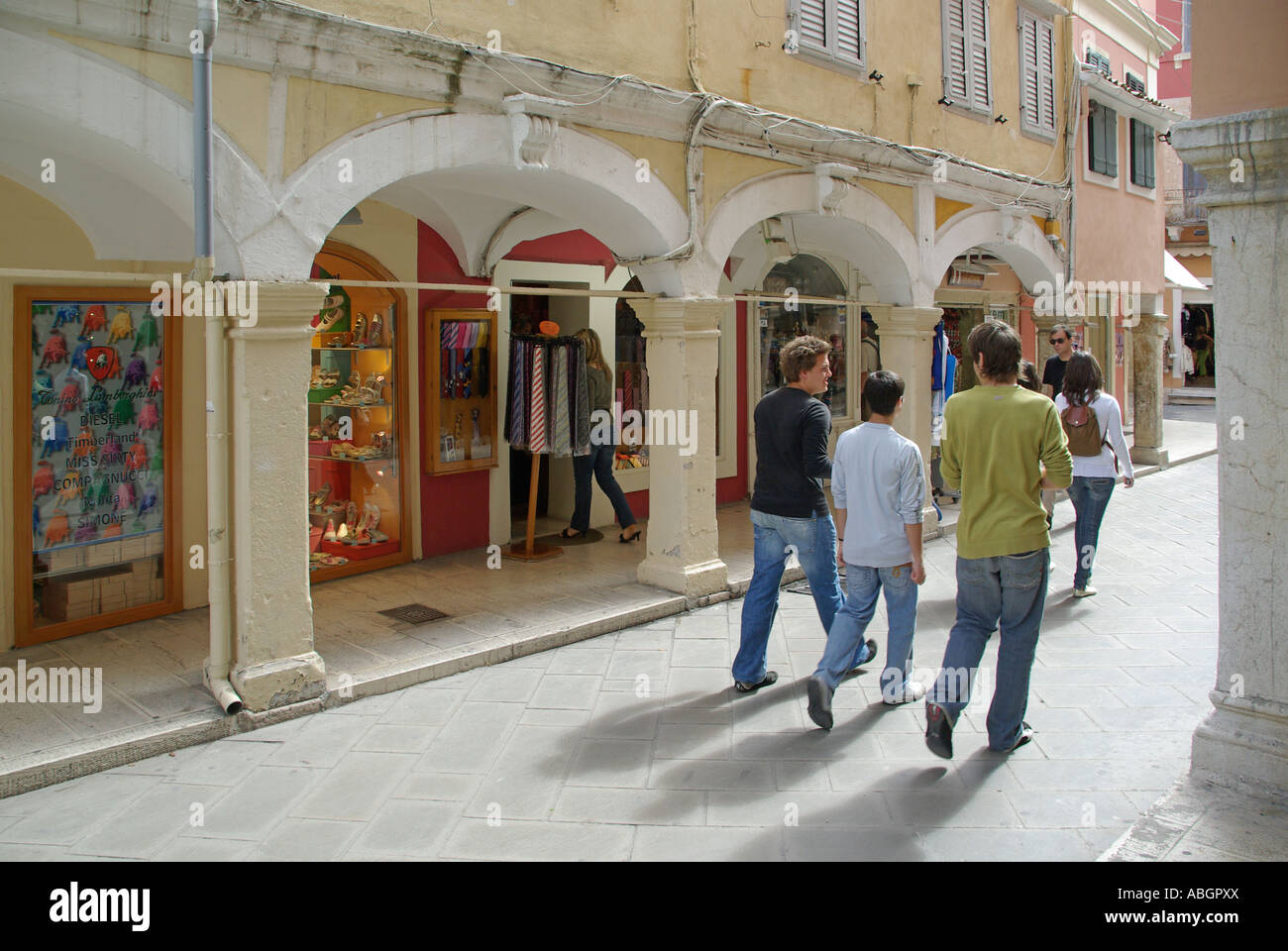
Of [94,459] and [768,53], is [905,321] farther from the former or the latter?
[94,459]

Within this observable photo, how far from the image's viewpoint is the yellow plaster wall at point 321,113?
5.68 metres

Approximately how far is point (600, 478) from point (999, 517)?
17.6 ft

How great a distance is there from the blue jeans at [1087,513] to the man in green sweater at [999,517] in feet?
10.9


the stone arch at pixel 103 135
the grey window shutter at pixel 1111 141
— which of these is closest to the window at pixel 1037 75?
the grey window shutter at pixel 1111 141

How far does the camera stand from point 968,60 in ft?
37.3

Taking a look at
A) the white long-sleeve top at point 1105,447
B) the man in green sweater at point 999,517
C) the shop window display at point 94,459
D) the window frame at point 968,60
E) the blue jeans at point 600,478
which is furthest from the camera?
the window frame at point 968,60

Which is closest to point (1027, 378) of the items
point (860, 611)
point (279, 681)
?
point (860, 611)

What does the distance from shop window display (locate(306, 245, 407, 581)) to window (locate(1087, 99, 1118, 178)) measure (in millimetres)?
9877

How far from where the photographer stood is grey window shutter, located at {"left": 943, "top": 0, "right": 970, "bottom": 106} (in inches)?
434

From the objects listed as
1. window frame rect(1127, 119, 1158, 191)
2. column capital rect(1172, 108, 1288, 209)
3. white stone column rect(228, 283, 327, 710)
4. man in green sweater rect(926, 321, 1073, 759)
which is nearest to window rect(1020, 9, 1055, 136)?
window frame rect(1127, 119, 1158, 191)

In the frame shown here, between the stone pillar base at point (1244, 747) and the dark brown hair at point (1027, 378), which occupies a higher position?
the dark brown hair at point (1027, 378)

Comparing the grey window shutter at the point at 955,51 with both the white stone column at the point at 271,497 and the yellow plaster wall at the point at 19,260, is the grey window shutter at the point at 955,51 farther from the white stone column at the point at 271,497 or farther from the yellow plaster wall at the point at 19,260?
the white stone column at the point at 271,497
